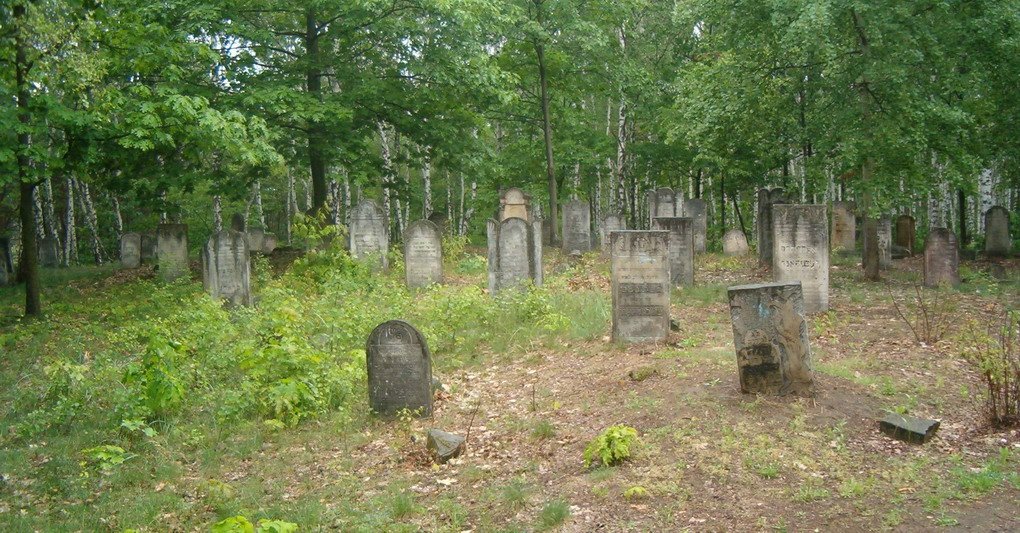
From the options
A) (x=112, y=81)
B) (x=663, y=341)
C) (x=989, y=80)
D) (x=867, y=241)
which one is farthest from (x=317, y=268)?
(x=989, y=80)

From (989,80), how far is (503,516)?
43.2 feet

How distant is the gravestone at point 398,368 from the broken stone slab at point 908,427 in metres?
4.33

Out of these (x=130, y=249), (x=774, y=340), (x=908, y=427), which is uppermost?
(x=130, y=249)

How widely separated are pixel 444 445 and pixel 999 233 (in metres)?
17.1

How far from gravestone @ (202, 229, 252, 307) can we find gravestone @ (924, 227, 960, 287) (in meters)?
12.4

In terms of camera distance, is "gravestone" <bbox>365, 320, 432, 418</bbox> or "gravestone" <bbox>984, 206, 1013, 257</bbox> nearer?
"gravestone" <bbox>365, 320, 432, 418</bbox>

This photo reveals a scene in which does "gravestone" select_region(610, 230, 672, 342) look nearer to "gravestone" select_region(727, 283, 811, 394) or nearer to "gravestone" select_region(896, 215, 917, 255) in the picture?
"gravestone" select_region(727, 283, 811, 394)

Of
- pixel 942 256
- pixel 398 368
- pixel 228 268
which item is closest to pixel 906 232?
pixel 942 256

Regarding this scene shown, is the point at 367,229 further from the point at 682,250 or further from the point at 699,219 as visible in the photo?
the point at 699,219

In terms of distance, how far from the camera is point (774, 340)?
7.70 metres

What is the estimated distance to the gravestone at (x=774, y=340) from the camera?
7.68 m

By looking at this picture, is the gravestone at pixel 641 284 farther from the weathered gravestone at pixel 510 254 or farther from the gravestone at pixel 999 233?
the gravestone at pixel 999 233

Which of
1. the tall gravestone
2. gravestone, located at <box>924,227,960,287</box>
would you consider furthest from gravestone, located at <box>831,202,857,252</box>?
gravestone, located at <box>924,227,960,287</box>

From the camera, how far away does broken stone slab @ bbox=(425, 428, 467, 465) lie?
7.27 meters
